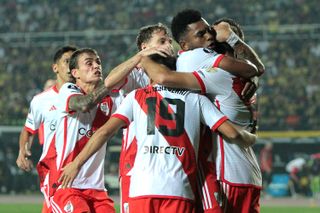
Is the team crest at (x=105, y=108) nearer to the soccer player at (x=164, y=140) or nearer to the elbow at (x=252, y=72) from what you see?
the soccer player at (x=164, y=140)

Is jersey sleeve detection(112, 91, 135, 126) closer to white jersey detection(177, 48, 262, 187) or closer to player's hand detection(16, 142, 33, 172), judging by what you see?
white jersey detection(177, 48, 262, 187)

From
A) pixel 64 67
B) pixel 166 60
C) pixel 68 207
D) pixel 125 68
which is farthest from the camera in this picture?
pixel 64 67

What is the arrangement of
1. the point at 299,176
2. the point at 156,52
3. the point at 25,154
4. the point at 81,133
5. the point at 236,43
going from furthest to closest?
the point at 299,176 → the point at 25,154 → the point at 81,133 → the point at 236,43 → the point at 156,52

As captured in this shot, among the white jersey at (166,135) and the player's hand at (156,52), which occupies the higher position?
the player's hand at (156,52)

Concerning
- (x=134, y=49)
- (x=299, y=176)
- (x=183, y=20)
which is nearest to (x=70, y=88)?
(x=183, y=20)

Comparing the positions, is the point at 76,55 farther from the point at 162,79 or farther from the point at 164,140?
the point at 164,140

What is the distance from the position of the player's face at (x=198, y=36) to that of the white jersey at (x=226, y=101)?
65 millimetres

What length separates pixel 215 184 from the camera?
6352 millimetres

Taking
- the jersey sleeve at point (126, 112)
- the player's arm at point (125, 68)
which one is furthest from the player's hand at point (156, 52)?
the jersey sleeve at point (126, 112)

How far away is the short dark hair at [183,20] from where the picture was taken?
249 inches

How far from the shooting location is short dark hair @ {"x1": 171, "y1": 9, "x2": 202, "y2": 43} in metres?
6.31

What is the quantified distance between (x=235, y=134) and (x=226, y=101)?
38 centimetres

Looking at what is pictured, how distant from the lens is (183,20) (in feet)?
20.8

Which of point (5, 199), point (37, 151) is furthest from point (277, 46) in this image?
point (5, 199)
